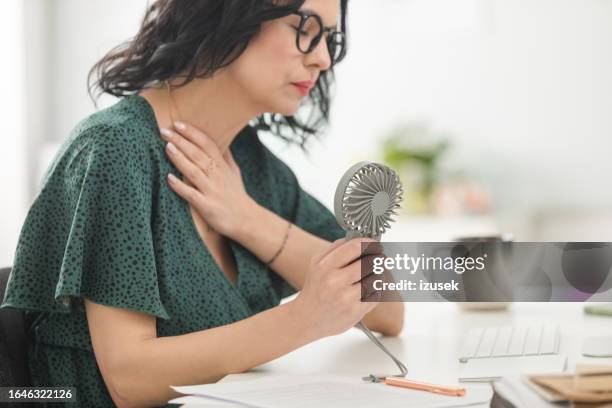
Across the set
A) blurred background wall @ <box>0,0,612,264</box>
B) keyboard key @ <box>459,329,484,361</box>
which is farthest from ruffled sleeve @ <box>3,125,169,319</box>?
blurred background wall @ <box>0,0,612,264</box>

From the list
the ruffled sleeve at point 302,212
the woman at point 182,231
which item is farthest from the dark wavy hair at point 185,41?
the ruffled sleeve at point 302,212

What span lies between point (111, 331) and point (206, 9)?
52cm

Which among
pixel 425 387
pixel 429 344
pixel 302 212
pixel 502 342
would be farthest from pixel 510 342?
pixel 302 212

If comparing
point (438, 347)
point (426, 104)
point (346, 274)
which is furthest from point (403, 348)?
point (426, 104)

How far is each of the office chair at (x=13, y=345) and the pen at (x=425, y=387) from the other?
531 millimetres

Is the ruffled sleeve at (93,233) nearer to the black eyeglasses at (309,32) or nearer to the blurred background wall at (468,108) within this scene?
the black eyeglasses at (309,32)

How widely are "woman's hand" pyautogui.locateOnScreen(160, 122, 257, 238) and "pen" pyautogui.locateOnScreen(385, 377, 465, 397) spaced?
0.44m

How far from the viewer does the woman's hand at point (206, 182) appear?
115 centimetres

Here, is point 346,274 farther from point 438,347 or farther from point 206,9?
point 206,9

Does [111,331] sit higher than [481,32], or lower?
lower

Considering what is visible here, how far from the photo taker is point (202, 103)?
Answer: 123 centimetres

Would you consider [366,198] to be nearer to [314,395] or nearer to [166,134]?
[314,395]

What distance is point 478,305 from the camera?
1.53m

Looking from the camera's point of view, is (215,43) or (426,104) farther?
(426,104)
